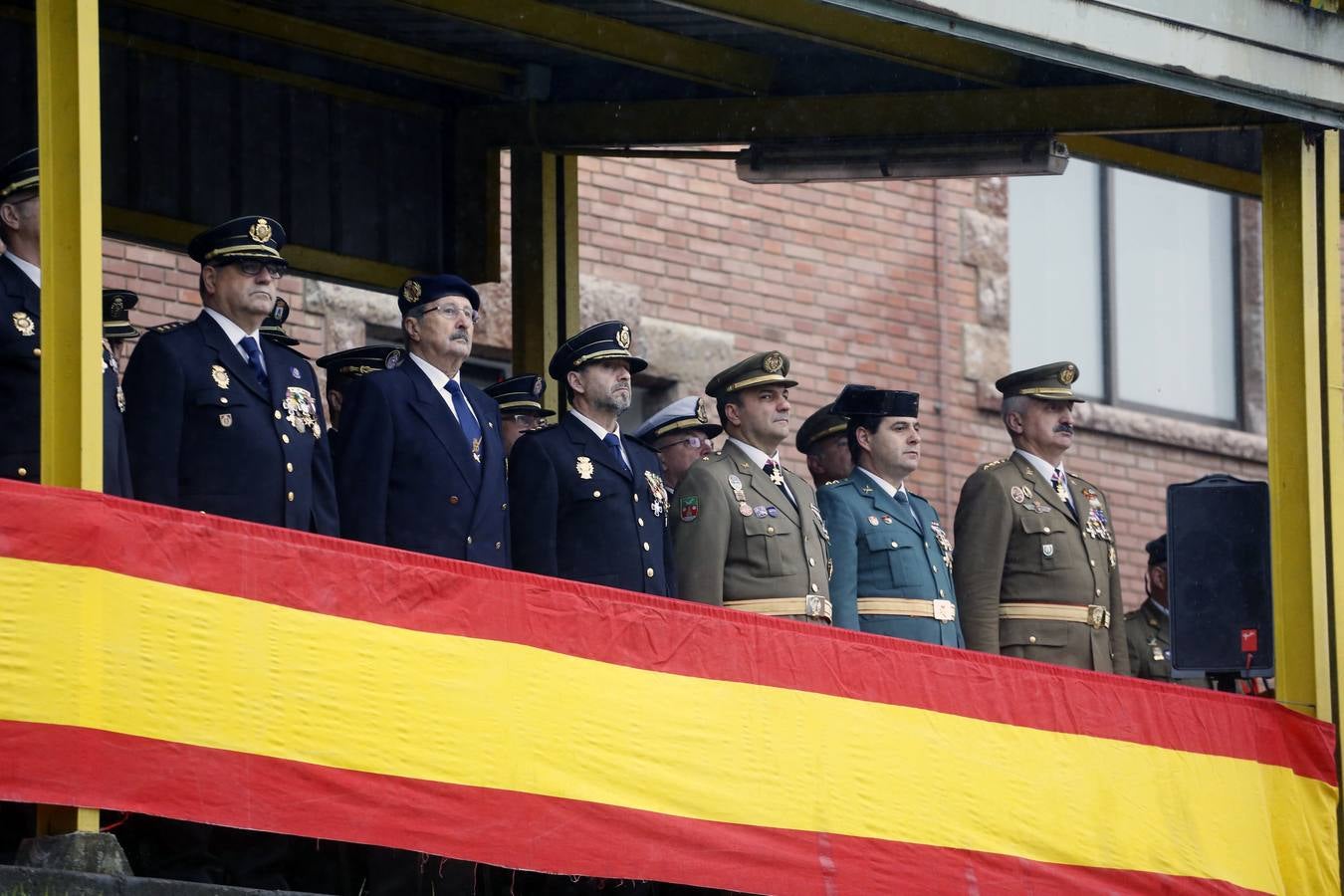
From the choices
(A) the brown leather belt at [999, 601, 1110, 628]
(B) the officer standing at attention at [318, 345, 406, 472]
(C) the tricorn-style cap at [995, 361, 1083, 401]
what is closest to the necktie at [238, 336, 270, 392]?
(B) the officer standing at attention at [318, 345, 406, 472]

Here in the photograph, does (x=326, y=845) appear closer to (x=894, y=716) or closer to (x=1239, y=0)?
(x=894, y=716)

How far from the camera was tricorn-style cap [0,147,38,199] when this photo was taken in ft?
23.9

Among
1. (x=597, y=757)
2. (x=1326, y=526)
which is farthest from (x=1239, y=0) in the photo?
(x=597, y=757)

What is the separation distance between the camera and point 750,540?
8922 mm

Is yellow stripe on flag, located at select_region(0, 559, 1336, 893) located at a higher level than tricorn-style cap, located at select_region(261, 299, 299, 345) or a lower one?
lower

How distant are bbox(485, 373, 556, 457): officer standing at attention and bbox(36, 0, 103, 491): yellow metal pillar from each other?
318 centimetres

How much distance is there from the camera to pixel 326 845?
291 inches

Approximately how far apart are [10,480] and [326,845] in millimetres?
1605

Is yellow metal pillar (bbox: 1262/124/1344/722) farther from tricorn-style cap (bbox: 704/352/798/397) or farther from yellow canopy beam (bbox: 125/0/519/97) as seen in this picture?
yellow canopy beam (bbox: 125/0/519/97)

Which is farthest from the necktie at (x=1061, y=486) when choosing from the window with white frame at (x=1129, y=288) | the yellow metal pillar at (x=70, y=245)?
the window with white frame at (x=1129, y=288)

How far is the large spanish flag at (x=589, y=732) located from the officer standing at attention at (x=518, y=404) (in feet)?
6.81

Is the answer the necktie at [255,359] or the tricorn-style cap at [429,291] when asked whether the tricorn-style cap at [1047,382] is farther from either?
the necktie at [255,359]

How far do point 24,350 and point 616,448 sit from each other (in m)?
2.24

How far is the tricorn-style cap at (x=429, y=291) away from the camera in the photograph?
8.25 m
